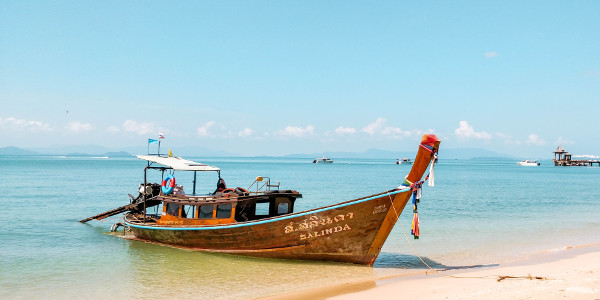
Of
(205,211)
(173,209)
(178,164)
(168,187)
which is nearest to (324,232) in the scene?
(205,211)

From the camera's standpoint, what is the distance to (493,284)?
10.8m

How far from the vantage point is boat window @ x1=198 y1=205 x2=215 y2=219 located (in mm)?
15609

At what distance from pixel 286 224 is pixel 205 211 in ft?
11.7

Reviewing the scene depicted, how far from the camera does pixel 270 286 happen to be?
12.2 m

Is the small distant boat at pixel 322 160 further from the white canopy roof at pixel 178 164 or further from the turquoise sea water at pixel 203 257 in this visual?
the white canopy roof at pixel 178 164

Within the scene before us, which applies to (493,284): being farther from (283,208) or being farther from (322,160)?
(322,160)

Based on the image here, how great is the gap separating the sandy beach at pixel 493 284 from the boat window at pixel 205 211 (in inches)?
214

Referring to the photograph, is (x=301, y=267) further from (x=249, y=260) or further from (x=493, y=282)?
(x=493, y=282)

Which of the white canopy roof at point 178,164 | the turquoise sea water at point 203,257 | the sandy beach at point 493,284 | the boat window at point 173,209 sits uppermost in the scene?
the white canopy roof at point 178,164

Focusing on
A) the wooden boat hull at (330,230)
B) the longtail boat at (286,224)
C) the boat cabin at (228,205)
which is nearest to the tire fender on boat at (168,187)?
the longtail boat at (286,224)

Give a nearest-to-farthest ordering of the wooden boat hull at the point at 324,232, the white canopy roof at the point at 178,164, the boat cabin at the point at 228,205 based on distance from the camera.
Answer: the wooden boat hull at the point at 324,232, the boat cabin at the point at 228,205, the white canopy roof at the point at 178,164

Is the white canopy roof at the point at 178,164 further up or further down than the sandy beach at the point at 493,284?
further up

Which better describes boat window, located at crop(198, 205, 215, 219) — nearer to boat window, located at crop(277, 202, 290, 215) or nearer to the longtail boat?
the longtail boat

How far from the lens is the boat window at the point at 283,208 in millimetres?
15703
